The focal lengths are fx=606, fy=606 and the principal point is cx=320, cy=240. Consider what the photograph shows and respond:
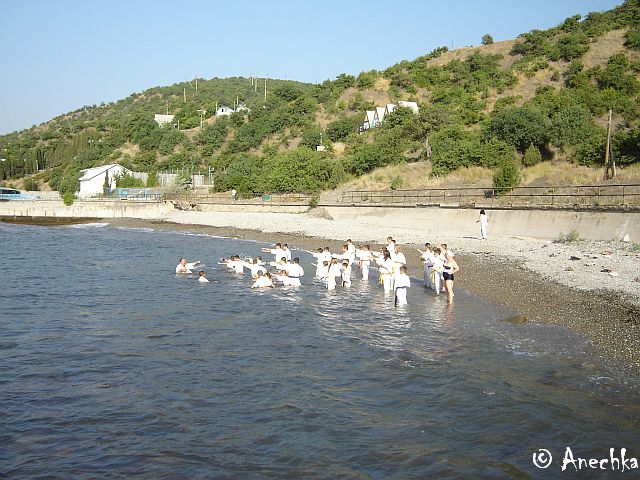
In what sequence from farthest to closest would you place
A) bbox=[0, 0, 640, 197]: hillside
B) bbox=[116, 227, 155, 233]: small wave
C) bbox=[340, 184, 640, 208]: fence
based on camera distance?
bbox=[0, 0, 640, 197]: hillside, bbox=[116, 227, 155, 233]: small wave, bbox=[340, 184, 640, 208]: fence

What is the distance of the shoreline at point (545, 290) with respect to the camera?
12562 millimetres

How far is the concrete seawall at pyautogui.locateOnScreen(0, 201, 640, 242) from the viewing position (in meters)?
26.9

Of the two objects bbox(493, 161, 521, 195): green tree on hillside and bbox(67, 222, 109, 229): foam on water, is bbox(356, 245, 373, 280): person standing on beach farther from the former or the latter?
bbox(67, 222, 109, 229): foam on water

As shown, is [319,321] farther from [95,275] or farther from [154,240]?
[154,240]

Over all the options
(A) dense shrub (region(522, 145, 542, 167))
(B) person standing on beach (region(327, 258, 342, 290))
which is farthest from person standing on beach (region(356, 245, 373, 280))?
(A) dense shrub (region(522, 145, 542, 167))

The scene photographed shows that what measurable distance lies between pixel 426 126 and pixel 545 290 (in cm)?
5445

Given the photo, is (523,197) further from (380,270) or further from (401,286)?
(401,286)

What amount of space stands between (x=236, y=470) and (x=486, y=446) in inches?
131

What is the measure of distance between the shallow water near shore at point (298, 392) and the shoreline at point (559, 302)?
0.57m

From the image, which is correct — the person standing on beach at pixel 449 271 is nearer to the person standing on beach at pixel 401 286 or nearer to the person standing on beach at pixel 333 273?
the person standing on beach at pixel 401 286

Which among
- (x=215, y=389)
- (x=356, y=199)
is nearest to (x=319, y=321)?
(x=215, y=389)

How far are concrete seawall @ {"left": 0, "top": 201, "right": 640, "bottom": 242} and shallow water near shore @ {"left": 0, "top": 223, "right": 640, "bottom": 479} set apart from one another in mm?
12335

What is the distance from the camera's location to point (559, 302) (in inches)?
640

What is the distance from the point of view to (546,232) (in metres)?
29.9
